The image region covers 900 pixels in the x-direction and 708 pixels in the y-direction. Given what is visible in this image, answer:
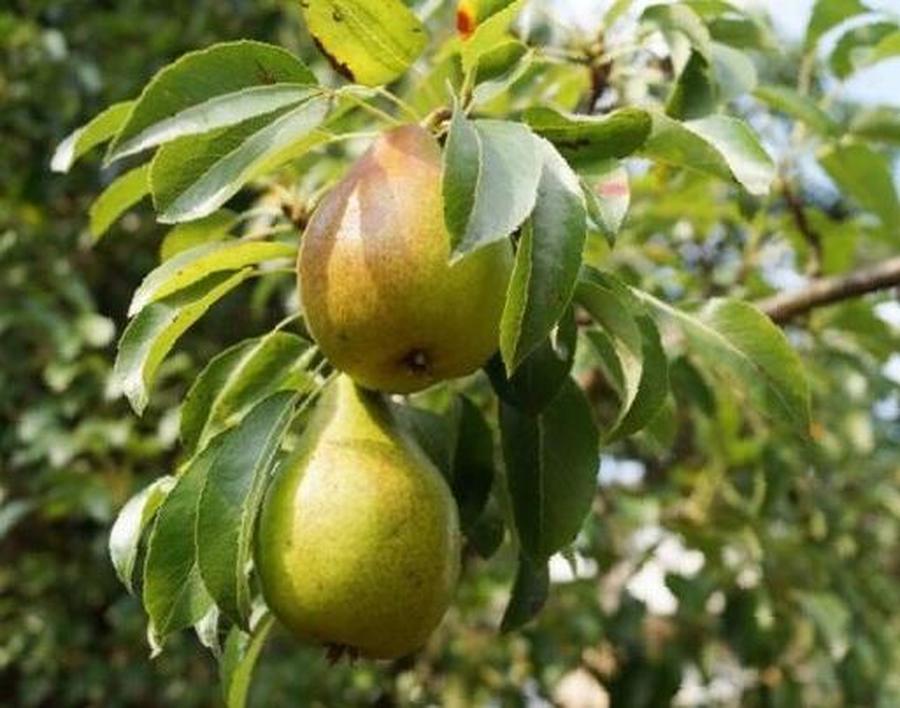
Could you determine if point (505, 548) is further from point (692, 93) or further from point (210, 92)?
point (210, 92)

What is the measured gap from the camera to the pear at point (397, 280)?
2.81 ft

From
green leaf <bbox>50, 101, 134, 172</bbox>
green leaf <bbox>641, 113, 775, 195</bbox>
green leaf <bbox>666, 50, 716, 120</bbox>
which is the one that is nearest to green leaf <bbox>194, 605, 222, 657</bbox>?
green leaf <bbox>50, 101, 134, 172</bbox>

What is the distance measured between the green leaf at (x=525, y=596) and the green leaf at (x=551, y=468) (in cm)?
12

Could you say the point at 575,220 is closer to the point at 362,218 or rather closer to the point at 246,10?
the point at 362,218

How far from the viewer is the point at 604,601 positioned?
8.94 ft

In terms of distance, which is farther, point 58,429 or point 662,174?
point 58,429

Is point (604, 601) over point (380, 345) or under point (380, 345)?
under

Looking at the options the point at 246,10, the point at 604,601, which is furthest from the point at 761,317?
the point at 246,10

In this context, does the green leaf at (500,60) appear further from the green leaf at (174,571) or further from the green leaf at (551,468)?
the green leaf at (174,571)

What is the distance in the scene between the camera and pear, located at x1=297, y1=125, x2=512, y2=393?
858mm

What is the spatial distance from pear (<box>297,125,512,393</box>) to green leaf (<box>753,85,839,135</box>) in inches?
22.9

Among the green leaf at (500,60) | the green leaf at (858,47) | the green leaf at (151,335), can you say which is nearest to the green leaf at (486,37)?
the green leaf at (500,60)

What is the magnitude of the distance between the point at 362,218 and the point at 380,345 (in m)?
0.08

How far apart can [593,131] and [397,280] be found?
22cm
